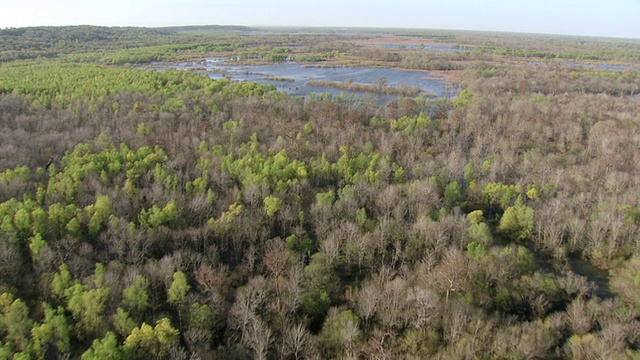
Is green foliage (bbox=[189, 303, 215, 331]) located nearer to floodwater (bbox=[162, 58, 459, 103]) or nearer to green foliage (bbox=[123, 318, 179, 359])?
green foliage (bbox=[123, 318, 179, 359])

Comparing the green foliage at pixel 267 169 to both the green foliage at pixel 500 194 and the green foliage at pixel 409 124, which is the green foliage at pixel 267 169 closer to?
the green foliage at pixel 500 194

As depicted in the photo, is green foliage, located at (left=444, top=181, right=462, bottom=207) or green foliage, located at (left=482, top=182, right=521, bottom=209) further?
green foliage, located at (left=444, top=181, right=462, bottom=207)

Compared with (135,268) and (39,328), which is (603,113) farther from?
(39,328)

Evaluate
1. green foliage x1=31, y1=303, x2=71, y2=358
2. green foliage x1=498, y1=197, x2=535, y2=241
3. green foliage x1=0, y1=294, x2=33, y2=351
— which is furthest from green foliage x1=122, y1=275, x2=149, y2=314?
green foliage x1=498, y1=197, x2=535, y2=241

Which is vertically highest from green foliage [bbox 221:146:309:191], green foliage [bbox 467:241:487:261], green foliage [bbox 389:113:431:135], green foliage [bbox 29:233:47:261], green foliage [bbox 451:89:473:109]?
green foliage [bbox 451:89:473:109]

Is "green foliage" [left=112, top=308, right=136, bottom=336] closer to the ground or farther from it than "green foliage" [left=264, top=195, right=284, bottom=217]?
closer to the ground

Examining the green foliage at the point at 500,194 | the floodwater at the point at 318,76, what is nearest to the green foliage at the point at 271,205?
the green foliage at the point at 500,194

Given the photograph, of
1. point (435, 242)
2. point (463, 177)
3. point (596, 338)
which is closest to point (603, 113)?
point (463, 177)

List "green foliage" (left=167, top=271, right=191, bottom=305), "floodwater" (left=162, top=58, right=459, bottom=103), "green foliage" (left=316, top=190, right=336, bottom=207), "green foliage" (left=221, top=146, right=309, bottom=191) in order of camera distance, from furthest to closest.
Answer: "floodwater" (left=162, top=58, right=459, bottom=103)
"green foliage" (left=221, top=146, right=309, bottom=191)
"green foliage" (left=316, top=190, right=336, bottom=207)
"green foliage" (left=167, top=271, right=191, bottom=305)
